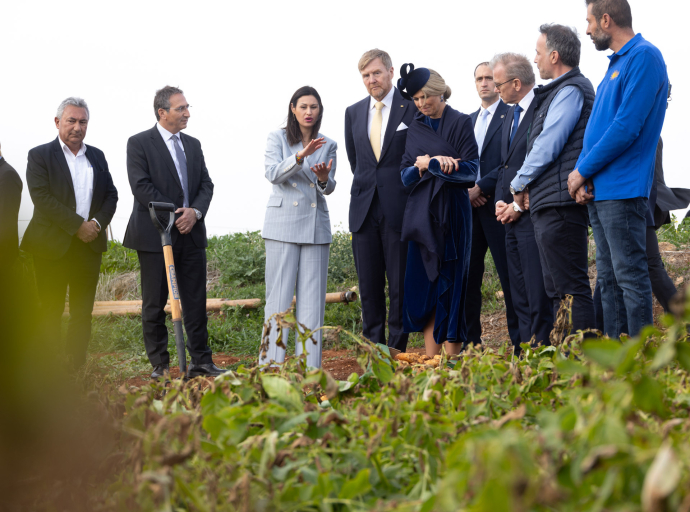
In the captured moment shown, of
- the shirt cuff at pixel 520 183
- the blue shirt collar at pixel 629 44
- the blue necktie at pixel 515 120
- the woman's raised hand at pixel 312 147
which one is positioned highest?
the blue shirt collar at pixel 629 44

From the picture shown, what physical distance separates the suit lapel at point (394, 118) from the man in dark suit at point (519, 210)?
0.72 m

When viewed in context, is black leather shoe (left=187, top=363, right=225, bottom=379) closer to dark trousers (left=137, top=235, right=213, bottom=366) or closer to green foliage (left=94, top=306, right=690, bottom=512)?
dark trousers (left=137, top=235, right=213, bottom=366)

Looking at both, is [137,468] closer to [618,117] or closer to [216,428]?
[216,428]

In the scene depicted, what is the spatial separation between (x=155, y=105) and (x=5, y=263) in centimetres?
474

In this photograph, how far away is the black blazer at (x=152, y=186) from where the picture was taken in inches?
188

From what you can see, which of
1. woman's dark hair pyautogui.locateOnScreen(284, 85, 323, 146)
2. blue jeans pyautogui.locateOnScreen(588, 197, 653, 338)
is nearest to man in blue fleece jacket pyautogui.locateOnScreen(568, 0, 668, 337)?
blue jeans pyautogui.locateOnScreen(588, 197, 653, 338)

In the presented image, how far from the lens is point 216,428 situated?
2.15 ft

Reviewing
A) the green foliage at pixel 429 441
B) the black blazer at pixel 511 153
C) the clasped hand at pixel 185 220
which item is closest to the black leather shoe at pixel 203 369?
the clasped hand at pixel 185 220

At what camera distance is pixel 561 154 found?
370 centimetres

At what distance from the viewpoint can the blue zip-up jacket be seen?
3152mm

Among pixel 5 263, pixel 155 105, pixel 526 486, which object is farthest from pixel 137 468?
pixel 155 105

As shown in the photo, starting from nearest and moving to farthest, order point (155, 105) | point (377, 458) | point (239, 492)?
point (239, 492), point (377, 458), point (155, 105)

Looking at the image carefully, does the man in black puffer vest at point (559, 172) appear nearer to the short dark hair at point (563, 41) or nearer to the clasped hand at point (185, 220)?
the short dark hair at point (563, 41)

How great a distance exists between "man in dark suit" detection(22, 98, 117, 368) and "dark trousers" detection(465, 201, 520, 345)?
307 centimetres
